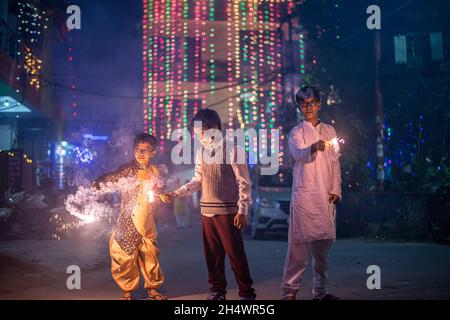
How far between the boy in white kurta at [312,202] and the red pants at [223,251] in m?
0.43

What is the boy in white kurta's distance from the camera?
5.38 meters

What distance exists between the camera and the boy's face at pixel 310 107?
5.62 meters

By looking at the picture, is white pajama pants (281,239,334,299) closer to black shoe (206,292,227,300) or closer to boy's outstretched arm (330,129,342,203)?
A: boy's outstretched arm (330,129,342,203)

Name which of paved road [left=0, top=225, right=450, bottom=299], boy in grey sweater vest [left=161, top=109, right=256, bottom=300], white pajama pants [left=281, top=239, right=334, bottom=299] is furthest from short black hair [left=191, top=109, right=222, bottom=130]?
paved road [left=0, top=225, right=450, bottom=299]

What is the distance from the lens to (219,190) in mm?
5773

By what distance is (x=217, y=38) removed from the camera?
92.8 feet

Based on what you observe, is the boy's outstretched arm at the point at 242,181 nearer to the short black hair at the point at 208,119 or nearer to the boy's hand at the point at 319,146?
the short black hair at the point at 208,119

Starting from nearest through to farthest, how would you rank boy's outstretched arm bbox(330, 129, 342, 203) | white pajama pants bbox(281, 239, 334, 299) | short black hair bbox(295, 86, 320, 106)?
1. white pajama pants bbox(281, 239, 334, 299)
2. boy's outstretched arm bbox(330, 129, 342, 203)
3. short black hair bbox(295, 86, 320, 106)

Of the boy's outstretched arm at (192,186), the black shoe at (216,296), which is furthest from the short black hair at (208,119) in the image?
the black shoe at (216,296)

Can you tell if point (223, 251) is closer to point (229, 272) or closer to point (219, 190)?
point (219, 190)

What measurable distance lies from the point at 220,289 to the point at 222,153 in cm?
146

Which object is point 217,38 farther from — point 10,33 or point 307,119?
point 307,119

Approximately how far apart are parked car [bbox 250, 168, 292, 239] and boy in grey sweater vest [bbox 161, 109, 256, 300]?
356 inches

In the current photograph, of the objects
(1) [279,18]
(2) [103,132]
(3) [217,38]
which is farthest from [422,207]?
(2) [103,132]
